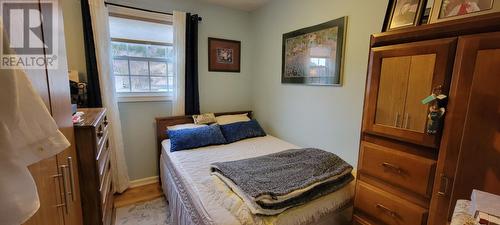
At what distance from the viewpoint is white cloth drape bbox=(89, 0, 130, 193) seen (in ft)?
7.51

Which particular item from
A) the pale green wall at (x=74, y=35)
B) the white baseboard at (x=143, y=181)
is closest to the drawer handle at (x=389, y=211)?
the white baseboard at (x=143, y=181)

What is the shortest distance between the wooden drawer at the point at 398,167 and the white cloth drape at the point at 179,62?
2267mm

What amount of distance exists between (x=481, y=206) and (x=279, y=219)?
2.87 feet

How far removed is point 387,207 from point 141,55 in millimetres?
2841

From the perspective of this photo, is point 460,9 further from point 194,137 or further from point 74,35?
point 74,35

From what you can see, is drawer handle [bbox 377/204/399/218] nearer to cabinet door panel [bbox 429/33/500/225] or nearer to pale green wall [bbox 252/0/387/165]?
cabinet door panel [bbox 429/33/500/225]

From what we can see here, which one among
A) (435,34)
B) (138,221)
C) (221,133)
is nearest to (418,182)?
(435,34)

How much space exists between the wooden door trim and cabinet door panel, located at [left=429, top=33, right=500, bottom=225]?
38 millimetres

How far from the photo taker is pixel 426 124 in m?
1.00

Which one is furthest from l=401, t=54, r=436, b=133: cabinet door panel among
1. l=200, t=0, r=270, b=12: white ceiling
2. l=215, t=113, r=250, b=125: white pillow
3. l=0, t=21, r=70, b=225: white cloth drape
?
l=200, t=0, r=270, b=12: white ceiling

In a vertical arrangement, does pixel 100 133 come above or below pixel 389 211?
above

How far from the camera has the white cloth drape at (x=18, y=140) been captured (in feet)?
1.34

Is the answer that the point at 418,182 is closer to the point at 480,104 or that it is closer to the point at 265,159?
the point at 480,104

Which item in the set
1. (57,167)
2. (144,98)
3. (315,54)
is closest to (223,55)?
(144,98)
